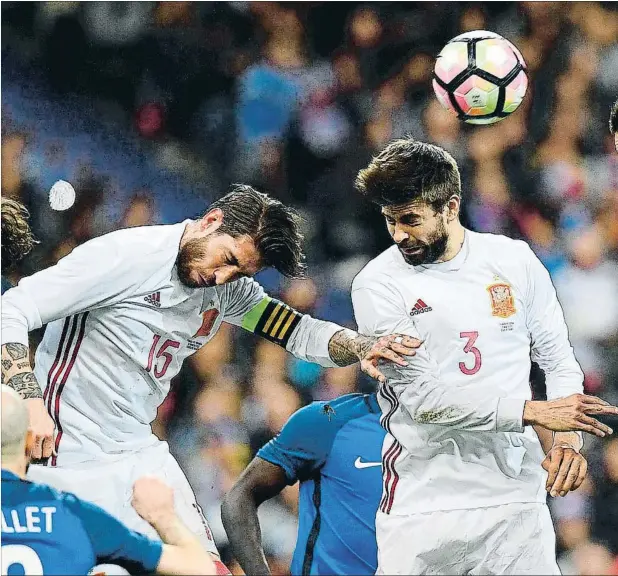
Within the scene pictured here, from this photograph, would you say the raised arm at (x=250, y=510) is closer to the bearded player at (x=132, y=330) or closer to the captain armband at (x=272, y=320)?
the bearded player at (x=132, y=330)

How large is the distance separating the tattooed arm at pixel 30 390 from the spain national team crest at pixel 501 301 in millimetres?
1464

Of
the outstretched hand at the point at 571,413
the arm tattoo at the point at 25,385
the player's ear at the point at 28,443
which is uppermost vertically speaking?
the arm tattoo at the point at 25,385

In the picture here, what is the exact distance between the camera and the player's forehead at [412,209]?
3238mm

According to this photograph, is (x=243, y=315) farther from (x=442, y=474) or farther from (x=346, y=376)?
(x=442, y=474)

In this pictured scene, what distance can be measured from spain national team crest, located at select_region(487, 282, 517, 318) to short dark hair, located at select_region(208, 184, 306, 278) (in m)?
0.70

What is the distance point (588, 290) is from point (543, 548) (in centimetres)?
139

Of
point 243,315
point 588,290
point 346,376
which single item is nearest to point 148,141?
point 243,315

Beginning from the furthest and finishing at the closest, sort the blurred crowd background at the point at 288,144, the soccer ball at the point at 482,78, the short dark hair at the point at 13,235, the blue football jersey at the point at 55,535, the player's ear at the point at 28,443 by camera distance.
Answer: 1. the blurred crowd background at the point at 288,144
2. the short dark hair at the point at 13,235
3. the soccer ball at the point at 482,78
4. the player's ear at the point at 28,443
5. the blue football jersey at the point at 55,535

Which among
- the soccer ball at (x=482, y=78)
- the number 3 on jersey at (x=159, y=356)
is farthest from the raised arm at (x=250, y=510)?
the soccer ball at (x=482, y=78)

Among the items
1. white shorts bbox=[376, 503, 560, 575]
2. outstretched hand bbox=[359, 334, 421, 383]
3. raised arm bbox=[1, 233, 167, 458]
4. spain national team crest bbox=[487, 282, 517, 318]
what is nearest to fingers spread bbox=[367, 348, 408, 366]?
outstretched hand bbox=[359, 334, 421, 383]

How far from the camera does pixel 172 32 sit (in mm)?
4207

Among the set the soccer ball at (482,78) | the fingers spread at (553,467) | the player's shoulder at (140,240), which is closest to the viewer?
the fingers spread at (553,467)

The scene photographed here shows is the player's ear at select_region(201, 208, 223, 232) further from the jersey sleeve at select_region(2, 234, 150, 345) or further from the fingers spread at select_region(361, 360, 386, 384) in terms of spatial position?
the fingers spread at select_region(361, 360, 386, 384)

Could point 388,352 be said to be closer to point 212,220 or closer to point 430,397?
point 430,397
